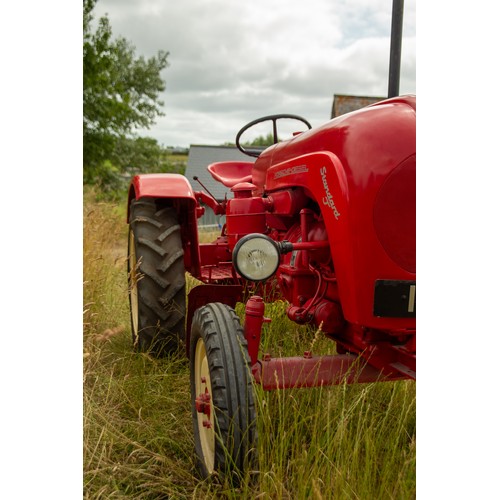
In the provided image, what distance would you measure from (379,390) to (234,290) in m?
0.95

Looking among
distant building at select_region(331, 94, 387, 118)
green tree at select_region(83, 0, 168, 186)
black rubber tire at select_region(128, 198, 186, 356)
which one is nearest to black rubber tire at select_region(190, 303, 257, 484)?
black rubber tire at select_region(128, 198, 186, 356)

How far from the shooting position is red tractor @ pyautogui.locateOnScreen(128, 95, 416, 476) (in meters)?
1.63

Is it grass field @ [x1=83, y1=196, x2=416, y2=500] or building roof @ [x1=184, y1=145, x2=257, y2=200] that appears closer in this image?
grass field @ [x1=83, y1=196, x2=416, y2=500]

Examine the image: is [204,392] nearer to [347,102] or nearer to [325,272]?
[325,272]

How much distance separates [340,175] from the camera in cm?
170

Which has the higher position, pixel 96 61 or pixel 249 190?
pixel 96 61

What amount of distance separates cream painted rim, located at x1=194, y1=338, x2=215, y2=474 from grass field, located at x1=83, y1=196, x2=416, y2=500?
0.09 meters

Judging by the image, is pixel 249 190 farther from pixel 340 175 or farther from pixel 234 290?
pixel 340 175

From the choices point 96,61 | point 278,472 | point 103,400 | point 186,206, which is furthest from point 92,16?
point 278,472

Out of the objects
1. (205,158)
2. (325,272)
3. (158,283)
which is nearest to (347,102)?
(205,158)

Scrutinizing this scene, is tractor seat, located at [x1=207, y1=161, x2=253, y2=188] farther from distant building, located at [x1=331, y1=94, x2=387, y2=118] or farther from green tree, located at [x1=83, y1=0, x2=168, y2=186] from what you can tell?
distant building, located at [x1=331, y1=94, x2=387, y2=118]

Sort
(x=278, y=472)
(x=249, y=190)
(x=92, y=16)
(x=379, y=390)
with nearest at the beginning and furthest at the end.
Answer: (x=278, y=472) → (x=379, y=390) → (x=249, y=190) → (x=92, y=16)

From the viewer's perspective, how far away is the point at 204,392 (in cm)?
189

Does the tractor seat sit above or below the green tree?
below
